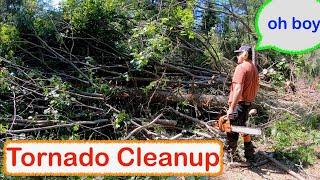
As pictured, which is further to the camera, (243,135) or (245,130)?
(243,135)

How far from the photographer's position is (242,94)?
6648 millimetres

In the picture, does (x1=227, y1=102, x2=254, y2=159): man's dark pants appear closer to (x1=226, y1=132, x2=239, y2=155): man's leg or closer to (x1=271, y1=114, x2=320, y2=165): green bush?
(x1=226, y1=132, x2=239, y2=155): man's leg

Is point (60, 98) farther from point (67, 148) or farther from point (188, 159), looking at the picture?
point (188, 159)

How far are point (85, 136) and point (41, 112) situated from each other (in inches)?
33.2

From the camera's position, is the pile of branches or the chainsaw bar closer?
the chainsaw bar

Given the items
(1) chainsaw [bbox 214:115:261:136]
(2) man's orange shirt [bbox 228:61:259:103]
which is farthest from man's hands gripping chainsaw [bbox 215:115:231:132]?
(2) man's orange shirt [bbox 228:61:259:103]

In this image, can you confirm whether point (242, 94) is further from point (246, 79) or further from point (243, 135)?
point (243, 135)

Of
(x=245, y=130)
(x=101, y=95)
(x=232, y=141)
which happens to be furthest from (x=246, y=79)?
(x=101, y=95)

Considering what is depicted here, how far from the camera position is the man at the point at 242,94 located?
6480 millimetres

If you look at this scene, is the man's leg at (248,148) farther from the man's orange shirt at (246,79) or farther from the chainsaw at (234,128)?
the man's orange shirt at (246,79)

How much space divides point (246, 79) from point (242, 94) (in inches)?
9.0

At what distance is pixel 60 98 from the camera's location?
24.1ft

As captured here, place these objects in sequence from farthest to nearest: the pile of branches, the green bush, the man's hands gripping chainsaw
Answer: the pile of branches, the green bush, the man's hands gripping chainsaw

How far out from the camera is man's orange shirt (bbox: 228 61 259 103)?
647 cm
